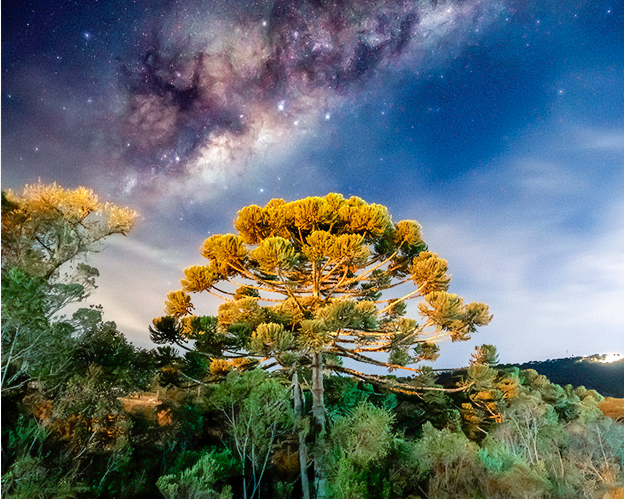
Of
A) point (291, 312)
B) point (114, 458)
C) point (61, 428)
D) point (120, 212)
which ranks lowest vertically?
point (114, 458)

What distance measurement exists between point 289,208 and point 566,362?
53.8 m

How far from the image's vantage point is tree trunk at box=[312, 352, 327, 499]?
30.1ft

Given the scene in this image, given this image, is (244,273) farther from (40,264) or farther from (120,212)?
(40,264)

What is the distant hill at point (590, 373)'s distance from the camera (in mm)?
38463

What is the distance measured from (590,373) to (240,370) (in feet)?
163

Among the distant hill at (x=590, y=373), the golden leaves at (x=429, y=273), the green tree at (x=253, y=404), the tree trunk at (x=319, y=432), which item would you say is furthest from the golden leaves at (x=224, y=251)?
the distant hill at (x=590, y=373)

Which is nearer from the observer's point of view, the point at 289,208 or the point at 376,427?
the point at 376,427

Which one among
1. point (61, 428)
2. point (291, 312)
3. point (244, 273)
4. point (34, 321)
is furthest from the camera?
point (244, 273)

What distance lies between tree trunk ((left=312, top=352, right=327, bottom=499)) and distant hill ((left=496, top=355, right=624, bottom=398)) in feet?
115

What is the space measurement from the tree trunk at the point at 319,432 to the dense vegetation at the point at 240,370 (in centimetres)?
4

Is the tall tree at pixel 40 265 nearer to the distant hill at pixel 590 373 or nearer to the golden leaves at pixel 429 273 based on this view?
the golden leaves at pixel 429 273

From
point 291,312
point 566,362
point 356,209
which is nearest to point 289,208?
point 356,209

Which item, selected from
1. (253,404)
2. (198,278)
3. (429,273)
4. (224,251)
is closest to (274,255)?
(224,251)

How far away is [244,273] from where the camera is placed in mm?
11258
